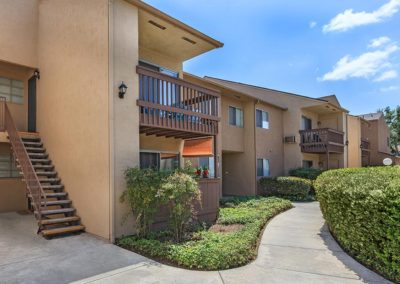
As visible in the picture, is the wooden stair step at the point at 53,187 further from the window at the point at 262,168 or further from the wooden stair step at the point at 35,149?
the window at the point at 262,168

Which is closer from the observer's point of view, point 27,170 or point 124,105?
point 124,105

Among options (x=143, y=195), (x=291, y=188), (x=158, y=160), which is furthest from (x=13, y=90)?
(x=291, y=188)

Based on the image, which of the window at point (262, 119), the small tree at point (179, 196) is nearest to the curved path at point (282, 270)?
the small tree at point (179, 196)

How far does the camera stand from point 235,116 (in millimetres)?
18719

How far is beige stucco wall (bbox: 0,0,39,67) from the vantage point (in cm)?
1139

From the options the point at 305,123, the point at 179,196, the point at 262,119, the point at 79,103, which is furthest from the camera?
the point at 305,123

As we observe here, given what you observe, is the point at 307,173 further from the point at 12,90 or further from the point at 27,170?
the point at 12,90

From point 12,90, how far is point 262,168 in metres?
14.7

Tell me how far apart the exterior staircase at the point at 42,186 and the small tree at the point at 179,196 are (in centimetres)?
298

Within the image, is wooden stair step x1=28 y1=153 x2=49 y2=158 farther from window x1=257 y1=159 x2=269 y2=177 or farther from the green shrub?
window x1=257 y1=159 x2=269 y2=177

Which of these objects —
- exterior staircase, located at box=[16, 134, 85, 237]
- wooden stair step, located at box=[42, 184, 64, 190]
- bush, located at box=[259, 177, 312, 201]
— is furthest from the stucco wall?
bush, located at box=[259, 177, 312, 201]

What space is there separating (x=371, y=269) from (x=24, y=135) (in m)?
12.1

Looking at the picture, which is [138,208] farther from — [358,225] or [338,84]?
[338,84]

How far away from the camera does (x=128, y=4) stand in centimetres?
876
